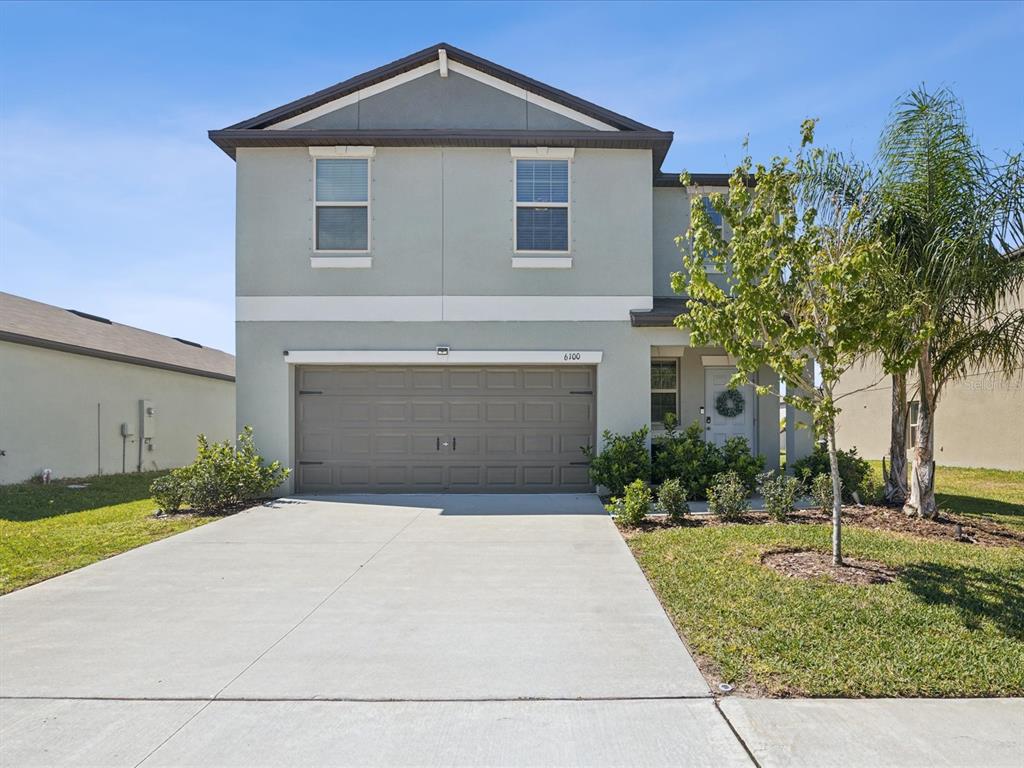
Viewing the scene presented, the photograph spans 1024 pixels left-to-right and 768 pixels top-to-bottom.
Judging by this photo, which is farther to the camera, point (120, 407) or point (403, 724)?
point (120, 407)

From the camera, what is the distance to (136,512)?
11.8m

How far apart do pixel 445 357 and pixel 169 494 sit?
4989 millimetres

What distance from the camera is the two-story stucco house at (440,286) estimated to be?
41.3 feet

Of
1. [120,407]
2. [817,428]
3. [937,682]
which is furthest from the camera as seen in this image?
[120,407]

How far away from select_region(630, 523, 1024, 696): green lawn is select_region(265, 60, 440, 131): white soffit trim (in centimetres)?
954

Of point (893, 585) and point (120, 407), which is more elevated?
point (120, 407)

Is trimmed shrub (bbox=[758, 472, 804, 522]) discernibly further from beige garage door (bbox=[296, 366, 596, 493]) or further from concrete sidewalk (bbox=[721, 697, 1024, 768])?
concrete sidewalk (bbox=[721, 697, 1024, 768])

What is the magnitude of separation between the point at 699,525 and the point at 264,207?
919 cm

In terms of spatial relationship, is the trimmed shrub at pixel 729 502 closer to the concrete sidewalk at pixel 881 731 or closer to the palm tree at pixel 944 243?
the palm tree at pixel 944 243

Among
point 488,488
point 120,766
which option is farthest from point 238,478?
point 120,766

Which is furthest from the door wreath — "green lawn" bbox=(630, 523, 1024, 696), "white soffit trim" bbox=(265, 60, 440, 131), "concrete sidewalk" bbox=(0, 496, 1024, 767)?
"white soffit trim" bbox=(265, 60, 440, 131)

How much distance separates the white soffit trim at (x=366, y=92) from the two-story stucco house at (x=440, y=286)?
0.03 m

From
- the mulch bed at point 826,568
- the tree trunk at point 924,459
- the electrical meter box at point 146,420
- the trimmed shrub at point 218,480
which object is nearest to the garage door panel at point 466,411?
the trimmed shrub at point 218,480

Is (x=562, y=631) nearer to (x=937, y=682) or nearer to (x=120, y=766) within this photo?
(x=937, y=682)
